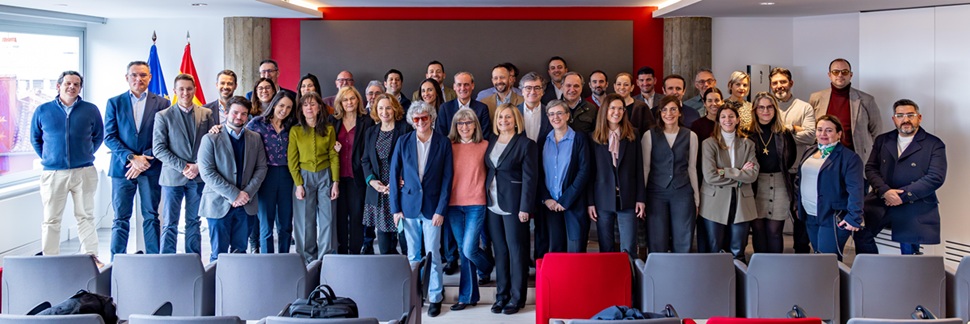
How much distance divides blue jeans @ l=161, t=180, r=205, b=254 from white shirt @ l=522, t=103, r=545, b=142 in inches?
107

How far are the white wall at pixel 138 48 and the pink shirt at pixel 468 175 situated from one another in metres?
4.94

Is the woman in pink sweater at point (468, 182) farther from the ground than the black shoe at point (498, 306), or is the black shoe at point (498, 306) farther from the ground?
the woman in pink sweater at point (468, 182)

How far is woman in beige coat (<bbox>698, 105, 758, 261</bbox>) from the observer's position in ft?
21.1

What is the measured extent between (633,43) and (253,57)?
451cm

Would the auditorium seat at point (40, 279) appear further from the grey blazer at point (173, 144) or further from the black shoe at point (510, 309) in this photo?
the black shoe at point (510, 309)

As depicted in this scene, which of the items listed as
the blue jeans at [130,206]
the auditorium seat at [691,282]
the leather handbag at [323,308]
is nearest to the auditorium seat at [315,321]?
the leather handbag at [323,308]

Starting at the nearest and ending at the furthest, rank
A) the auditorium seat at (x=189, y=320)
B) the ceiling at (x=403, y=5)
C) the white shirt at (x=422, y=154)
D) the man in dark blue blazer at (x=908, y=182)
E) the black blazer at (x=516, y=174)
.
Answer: the auditorium seat at (x=189, y=320) → the black blazer at (x=516, y=174) → the white shirt at (x=422, y=154) → the man in dark blue blazer at (x=908, y=182) → the ceiling at (x=403, y=5)

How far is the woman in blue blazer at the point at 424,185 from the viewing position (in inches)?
240

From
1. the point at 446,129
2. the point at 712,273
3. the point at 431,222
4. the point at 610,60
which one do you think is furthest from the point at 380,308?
the point at 610,60

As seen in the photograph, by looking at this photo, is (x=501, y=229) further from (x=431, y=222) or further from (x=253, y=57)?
(x=253, y=57)

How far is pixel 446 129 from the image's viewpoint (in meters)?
6.98

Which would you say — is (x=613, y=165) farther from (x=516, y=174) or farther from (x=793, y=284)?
(x=793, y=284)

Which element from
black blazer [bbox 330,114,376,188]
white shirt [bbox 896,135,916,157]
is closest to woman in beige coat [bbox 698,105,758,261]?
white shirt [bbox 896,135,916,157]

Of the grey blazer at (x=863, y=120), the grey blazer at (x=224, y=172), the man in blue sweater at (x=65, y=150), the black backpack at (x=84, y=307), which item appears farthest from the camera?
the grey blazer at (x=863, y=120)
